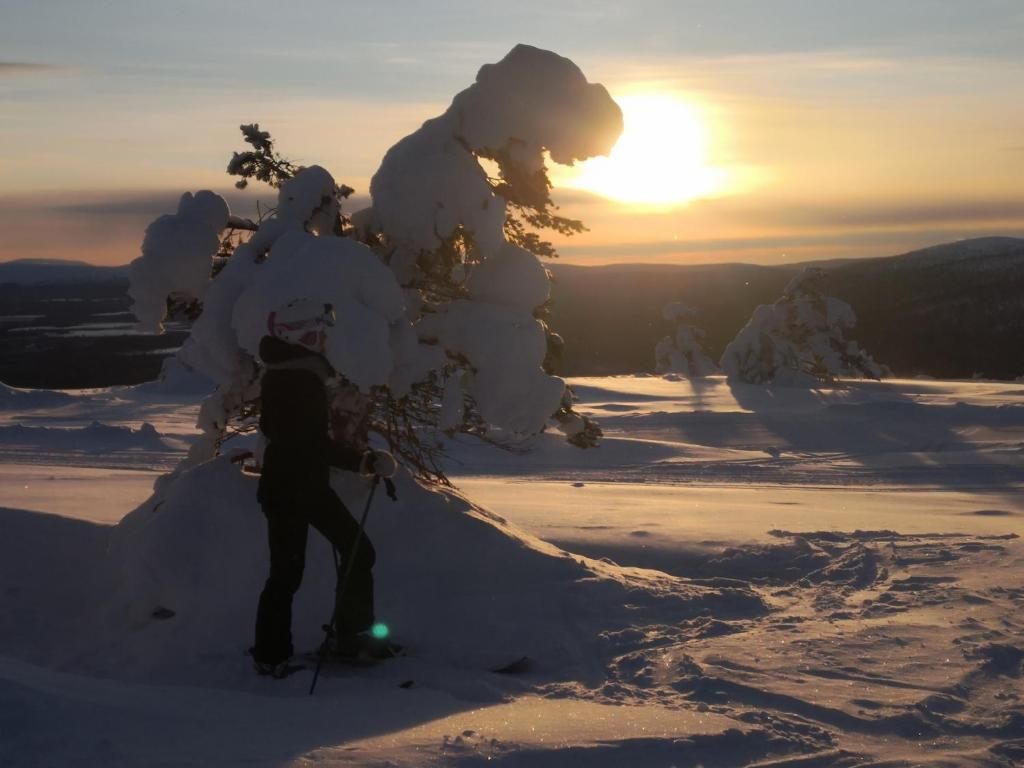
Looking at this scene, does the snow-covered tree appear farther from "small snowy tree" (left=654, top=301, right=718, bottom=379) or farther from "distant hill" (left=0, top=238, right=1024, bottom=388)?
"small snowy tree" (left=654, top=301, right=718, bottom=379)

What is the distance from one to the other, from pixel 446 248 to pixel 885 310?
77.3m

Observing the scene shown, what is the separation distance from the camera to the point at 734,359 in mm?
31969

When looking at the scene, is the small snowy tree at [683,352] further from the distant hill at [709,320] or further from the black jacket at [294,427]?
the black jacket at [294,427]

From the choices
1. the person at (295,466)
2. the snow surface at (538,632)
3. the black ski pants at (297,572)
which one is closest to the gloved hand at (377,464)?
the person at (295,466)

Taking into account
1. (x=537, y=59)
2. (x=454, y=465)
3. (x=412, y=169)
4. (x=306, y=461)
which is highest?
(x=537, y=59)

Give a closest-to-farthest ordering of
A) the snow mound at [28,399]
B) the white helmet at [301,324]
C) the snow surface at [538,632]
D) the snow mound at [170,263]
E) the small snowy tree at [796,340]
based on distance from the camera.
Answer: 1. the snow surface at [538,632]
2. the white helmet at [301,324]
3. the snow mound at [170,263]
4. the snow mound at [28,399]
5. the small snowy tree at [796,340]

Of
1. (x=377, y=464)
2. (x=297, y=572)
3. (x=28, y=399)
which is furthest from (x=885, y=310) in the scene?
(x=297, y=572)

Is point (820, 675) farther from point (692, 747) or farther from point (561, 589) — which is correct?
point (561, 589)

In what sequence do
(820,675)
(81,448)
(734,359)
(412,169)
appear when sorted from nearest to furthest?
(820,675) < (412,169) < (81,448) < (734,359)

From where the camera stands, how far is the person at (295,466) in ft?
19.1

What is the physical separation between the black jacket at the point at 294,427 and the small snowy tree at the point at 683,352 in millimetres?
34965

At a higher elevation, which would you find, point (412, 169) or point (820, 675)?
point (412, 169)

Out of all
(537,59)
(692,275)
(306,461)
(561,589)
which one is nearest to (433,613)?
(561,589)

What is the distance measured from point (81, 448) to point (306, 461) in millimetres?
11322
